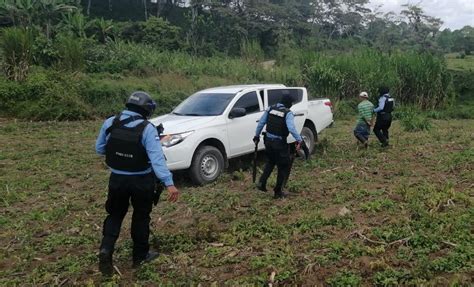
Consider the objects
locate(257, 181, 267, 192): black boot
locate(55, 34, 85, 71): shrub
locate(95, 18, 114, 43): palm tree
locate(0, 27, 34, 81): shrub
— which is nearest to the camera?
locate(257, 181, 267, 192): black boot

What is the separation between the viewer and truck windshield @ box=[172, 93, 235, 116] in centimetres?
862

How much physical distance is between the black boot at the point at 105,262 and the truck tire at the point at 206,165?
11.2 ft

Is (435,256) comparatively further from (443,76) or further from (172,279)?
(443,76)

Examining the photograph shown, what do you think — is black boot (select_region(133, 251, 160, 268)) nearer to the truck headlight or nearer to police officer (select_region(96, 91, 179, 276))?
police officer (select_region(96, 91, 179, 276))

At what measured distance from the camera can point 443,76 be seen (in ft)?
68.1

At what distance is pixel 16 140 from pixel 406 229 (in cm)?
1046

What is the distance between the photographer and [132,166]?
175 inches

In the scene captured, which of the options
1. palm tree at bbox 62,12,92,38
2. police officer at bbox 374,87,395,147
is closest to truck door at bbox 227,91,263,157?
police officer at bbox 374,87,395,147

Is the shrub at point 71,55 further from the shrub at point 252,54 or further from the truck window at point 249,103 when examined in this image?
the shrub at point 252,54

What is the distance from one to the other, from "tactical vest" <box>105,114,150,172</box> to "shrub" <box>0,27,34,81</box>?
13.4 m

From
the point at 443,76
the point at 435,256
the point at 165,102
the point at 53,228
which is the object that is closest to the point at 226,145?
the point at 53,228

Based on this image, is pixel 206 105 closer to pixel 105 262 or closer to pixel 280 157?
pixel 280 157

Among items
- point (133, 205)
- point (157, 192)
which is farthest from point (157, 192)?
point (133, 205)

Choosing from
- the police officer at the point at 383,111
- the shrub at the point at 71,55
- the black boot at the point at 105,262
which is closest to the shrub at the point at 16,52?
the shrub at the point at 71,55
